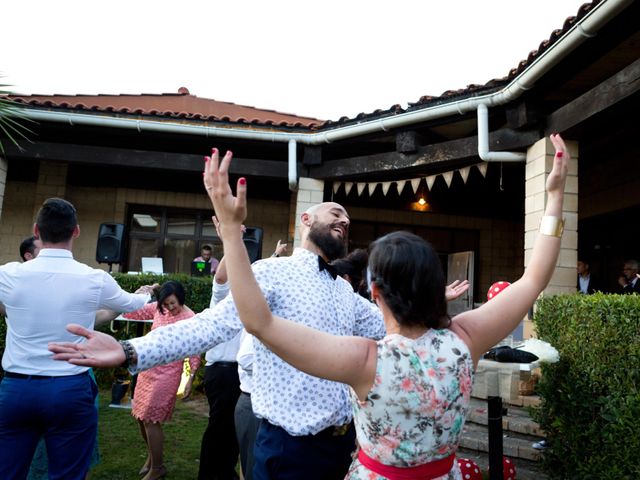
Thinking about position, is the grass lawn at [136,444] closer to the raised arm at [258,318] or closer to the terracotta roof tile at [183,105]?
the raised arm at [258,318]

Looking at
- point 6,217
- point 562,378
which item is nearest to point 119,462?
point 562,378

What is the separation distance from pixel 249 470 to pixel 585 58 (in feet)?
16.6

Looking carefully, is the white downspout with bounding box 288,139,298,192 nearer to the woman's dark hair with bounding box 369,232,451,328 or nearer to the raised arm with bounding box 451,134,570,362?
the raised arm with bounding box 451,134,570,362

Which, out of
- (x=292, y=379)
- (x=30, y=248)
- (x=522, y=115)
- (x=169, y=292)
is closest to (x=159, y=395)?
(x=169, y=292)

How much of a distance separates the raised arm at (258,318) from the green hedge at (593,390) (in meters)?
A: 2.57

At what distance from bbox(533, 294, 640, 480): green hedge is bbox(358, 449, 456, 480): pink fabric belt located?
2.23 metres

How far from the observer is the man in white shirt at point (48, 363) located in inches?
95.0

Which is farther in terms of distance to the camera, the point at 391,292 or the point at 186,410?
the point at 186,410

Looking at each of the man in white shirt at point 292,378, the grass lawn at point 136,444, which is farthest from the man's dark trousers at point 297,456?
the grass lawn at point 136,444

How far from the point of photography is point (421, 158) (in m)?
7.06

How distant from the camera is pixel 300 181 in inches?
324

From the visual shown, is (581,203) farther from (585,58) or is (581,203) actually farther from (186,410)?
(186,410)

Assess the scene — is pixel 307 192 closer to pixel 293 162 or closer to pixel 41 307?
pixel 293 162

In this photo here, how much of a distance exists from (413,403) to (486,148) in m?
5.32
